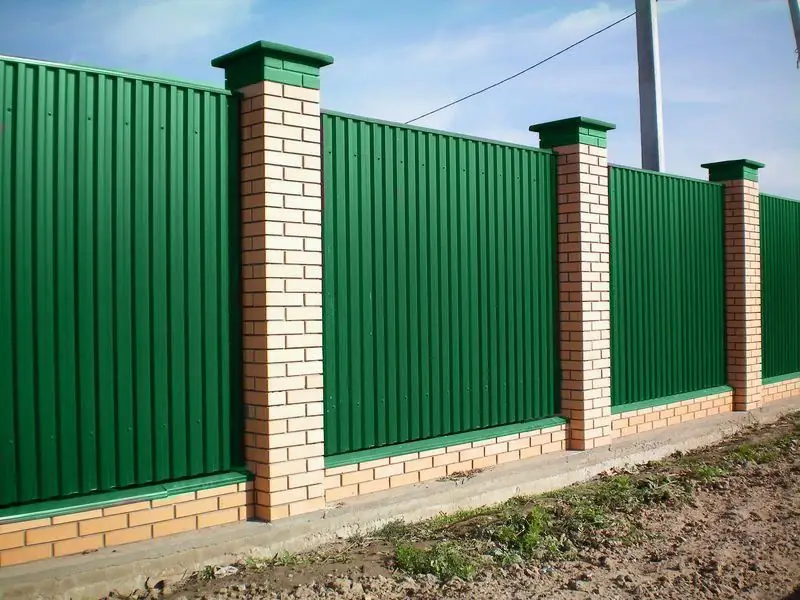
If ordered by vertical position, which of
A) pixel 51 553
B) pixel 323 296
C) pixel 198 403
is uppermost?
pixel 323 296

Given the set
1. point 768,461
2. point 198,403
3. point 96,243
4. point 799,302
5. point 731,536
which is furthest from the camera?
point 799,302

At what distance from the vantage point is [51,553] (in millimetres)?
4262

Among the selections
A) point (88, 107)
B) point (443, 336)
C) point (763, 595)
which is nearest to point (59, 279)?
point (88, 107)

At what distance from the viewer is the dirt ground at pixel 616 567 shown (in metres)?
4.32

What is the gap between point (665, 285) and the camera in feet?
29.5

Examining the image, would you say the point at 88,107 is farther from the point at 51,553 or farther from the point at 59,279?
the point at 51,553

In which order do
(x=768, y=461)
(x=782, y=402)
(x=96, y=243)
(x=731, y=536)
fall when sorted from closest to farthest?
(x=96, y=243) < (x=731, y=536) < (x=768, y=461) < (x=782, y=402)

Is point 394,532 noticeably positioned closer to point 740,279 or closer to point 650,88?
point 740,279

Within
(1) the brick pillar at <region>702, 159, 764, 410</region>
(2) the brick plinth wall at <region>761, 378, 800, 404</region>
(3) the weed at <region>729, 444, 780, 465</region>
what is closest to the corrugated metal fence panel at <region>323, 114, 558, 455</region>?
(3) the weed at <region>729, 444, 780, 465</region>

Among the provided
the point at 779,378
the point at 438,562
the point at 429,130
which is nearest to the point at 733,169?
the point at 779,378

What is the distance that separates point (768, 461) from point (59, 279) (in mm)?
6275

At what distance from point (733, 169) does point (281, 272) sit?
23.5ft

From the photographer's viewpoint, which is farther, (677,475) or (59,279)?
(677,475)

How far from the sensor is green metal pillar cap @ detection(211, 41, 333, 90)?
5.07 m
